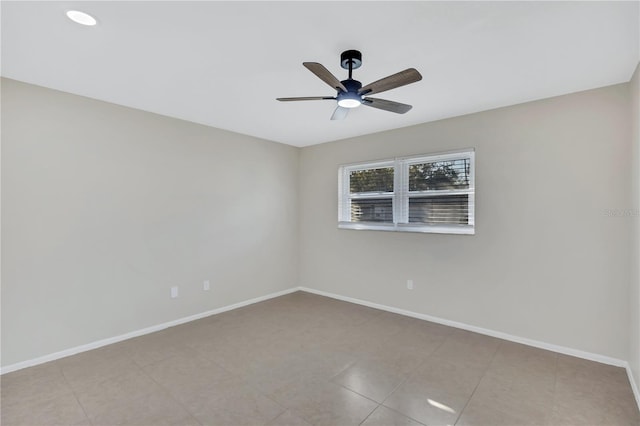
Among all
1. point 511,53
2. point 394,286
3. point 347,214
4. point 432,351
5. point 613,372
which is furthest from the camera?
point 347,214

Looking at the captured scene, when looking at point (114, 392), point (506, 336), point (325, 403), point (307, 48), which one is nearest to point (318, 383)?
point (325, 403)

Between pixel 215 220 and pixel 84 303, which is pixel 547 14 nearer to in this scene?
pixel 215 220

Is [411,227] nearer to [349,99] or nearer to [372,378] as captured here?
[372,378]

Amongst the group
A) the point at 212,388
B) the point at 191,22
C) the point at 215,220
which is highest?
the point at 191,22

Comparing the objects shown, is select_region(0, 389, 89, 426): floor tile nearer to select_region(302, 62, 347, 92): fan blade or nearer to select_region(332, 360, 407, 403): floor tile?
select_region(332, 360, 407, 403): floor tile

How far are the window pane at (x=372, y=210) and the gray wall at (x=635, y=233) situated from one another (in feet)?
7.85

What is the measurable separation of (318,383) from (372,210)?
2640 millimetres

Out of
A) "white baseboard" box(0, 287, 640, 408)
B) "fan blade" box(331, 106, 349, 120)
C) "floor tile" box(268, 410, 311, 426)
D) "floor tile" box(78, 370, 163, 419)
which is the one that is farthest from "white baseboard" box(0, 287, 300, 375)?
"fan blade" box(331, 106, 349, 120)

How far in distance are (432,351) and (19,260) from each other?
3.88 m

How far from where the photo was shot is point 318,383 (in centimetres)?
242

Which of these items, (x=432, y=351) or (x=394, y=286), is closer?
(x=432, y=351)

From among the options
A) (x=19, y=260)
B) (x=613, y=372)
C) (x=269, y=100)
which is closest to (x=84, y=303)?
(x=19, y=260)

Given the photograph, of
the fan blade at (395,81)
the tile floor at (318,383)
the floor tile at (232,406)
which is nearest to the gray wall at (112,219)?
Answer: the tile floor at (318,383)

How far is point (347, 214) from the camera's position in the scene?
15.7ft
